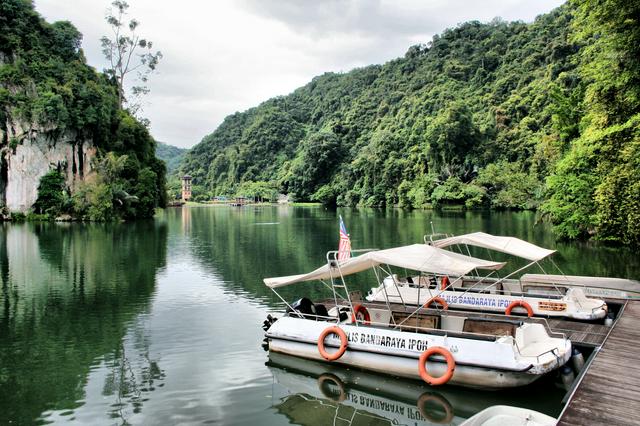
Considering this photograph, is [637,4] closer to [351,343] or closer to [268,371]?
[351,343]

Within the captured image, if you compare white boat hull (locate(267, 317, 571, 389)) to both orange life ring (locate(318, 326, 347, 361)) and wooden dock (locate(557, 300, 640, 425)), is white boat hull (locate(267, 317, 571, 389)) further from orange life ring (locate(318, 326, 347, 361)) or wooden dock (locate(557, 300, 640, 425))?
wooden dock (locate(557, 300, 640, 425))

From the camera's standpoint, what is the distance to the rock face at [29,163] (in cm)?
6594

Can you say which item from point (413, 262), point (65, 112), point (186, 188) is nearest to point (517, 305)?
point (413, 262)

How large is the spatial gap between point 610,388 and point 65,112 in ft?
241

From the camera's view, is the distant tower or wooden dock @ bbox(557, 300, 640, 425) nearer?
wooden dock @ bbox(557, 300, 640, 425)

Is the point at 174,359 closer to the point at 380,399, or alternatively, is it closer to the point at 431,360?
the point at 380,399

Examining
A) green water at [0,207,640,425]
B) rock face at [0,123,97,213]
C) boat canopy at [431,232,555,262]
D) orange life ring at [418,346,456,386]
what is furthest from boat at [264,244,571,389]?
rock face at [0,123,97,213]

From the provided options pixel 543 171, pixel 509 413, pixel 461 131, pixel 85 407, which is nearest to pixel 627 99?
pixel 509 413

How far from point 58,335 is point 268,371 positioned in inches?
314

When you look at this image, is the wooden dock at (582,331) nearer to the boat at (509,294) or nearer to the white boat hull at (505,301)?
the white boat hull at (505,301)

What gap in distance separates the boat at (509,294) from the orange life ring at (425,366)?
7.63 ft

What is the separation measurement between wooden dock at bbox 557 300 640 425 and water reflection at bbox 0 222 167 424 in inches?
360

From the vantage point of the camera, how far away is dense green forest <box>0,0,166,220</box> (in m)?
65.4

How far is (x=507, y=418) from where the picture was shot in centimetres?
747
